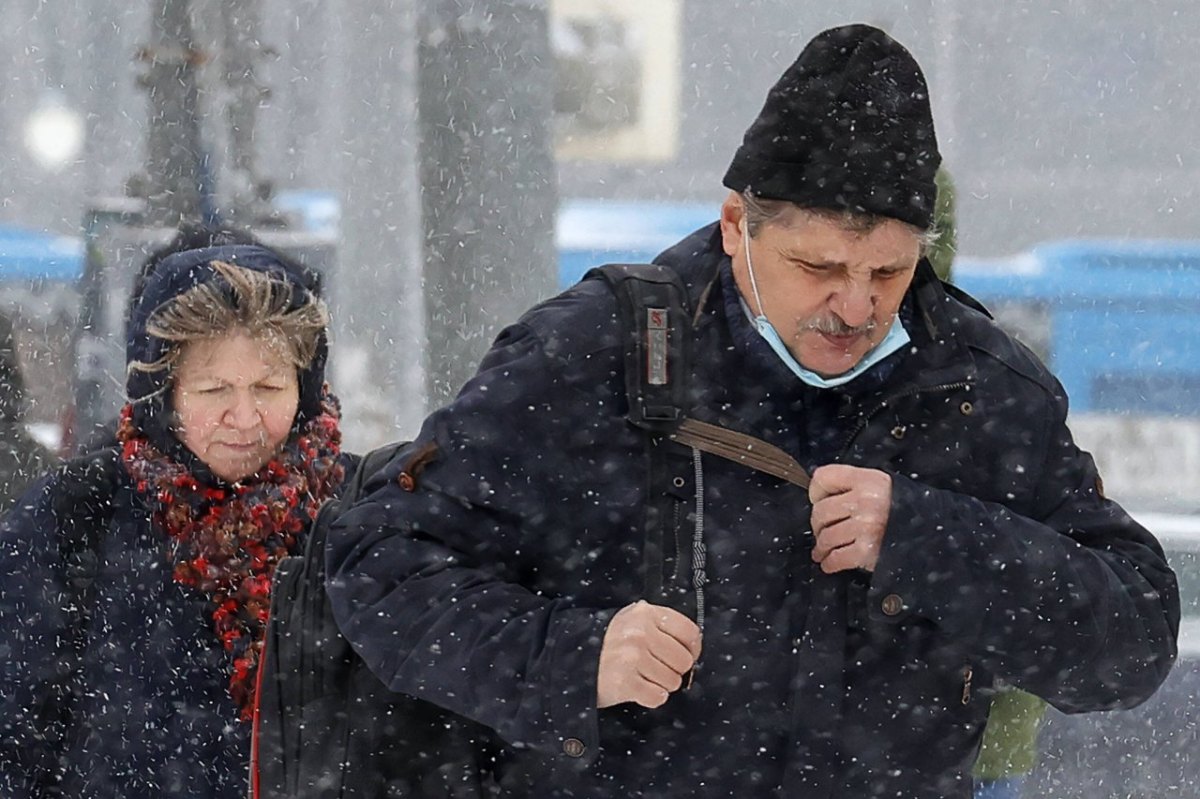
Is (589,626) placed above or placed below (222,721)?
above

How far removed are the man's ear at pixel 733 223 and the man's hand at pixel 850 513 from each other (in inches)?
12.8

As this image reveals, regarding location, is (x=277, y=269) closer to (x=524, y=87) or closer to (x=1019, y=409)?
(x=524, y=87)

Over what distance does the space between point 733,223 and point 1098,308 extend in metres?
6.66

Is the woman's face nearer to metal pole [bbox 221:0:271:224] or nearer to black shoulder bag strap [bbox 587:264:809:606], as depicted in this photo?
black shoulder bag strap [bbox 587:264:809:606]

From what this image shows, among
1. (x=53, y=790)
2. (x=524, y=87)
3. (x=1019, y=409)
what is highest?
(x=524, y=87)

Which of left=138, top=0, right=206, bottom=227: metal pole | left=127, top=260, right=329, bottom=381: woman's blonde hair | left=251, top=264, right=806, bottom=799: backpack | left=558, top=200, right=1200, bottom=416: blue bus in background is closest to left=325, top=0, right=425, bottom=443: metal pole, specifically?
left=138, top=0, right=206, bottom=227: metal pole

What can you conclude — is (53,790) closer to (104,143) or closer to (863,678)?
(863,678)

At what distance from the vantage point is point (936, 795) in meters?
2.11

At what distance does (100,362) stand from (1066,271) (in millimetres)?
4751

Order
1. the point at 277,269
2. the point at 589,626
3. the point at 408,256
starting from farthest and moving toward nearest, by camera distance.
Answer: the point at 408,256 → the point at 277,269 → the point at 589,626

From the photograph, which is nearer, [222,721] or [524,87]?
[222,721]

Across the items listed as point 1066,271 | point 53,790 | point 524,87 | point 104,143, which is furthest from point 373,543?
point 104,143

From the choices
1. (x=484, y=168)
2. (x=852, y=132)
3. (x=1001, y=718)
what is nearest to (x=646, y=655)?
(x=852, y=132)

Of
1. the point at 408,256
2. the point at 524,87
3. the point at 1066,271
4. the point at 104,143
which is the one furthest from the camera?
the point at 104,143
